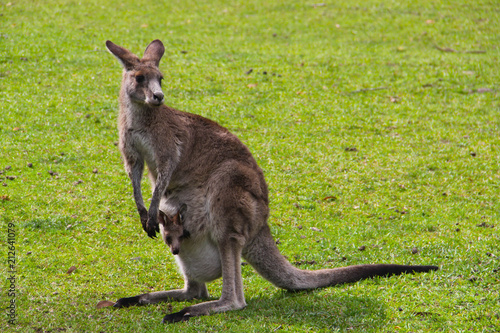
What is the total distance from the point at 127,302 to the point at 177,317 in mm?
574

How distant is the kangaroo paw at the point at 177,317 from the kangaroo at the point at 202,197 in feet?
0.54

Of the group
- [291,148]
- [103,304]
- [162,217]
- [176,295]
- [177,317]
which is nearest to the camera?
[177,317]

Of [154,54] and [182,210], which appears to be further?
[154,54]

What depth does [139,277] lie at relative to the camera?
18.9ft

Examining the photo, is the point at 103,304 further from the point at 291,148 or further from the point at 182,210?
the point at 291,148

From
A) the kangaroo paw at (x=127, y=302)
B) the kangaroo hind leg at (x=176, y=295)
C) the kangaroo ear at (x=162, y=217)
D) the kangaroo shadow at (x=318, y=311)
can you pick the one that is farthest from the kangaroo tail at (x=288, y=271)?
the kangaroo paw at (x=127, y=302)

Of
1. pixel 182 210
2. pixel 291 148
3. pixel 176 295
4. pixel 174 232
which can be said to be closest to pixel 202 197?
pixel 182 210

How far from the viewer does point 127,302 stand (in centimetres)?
500

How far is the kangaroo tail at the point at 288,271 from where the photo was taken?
5160mm

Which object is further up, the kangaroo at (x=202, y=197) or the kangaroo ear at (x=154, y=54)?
the kangaroo ear at (x=154, y=54)

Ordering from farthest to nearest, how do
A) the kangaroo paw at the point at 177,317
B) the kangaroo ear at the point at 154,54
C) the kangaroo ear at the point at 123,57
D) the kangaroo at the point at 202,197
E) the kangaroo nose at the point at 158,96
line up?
the kangaroo ear at the point at 154,54 → the kangaroo ear at the point at 123,57 → the kangaroo at the point at 202,197 → the kangaroo nose at the point at 158,96 → the kangaroo paw at the point at 177,317

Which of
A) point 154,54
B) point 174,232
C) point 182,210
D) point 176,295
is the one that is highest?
point 154,54

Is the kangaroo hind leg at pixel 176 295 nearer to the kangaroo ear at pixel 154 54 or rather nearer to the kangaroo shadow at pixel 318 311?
the kangaroo shadow at pixel 318 311

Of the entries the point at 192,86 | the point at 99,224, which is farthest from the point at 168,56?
the point at 99,224
